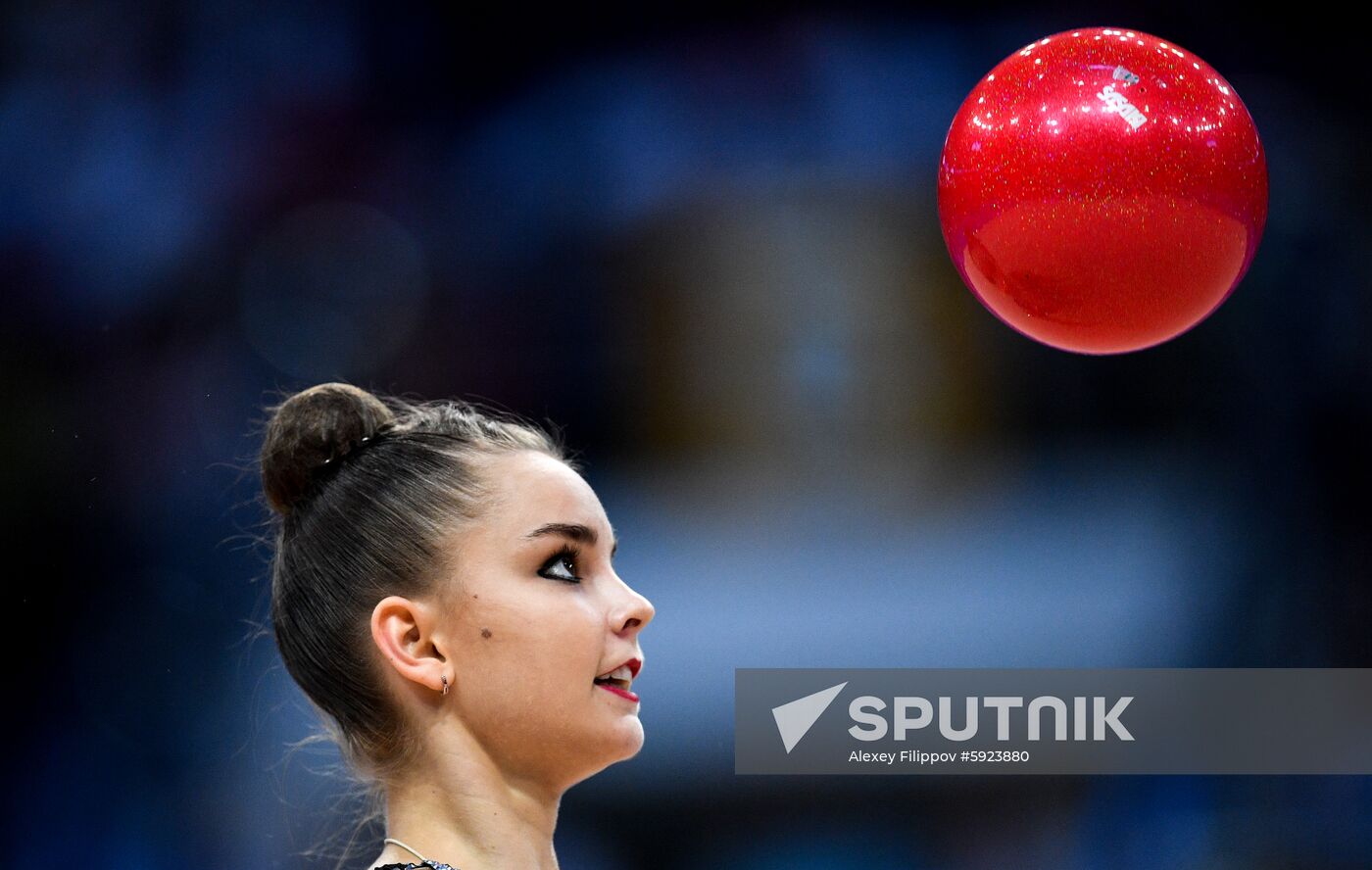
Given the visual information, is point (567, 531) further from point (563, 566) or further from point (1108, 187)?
point (1108, 187)

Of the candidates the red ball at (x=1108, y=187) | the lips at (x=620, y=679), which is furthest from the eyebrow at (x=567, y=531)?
the red ball at (x=1108, y=187)

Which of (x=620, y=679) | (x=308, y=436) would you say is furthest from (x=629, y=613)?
(x=308, y=436)

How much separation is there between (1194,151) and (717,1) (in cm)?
140

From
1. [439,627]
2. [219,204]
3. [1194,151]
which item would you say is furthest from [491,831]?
[219,204]

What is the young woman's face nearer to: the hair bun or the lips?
the lips

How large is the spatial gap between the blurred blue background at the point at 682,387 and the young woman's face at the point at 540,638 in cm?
111

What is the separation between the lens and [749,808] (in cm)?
250

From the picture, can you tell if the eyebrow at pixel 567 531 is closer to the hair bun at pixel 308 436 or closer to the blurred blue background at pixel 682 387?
the hair bun at pixel 308 436

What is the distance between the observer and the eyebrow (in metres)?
1.42

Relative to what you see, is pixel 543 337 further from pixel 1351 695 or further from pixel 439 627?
pixel 1351 695

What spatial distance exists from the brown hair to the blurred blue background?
101 centimetres

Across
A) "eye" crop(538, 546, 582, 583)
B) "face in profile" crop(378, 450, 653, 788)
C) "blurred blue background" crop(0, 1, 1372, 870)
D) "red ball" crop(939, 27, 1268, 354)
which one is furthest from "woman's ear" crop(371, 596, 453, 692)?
"blurred blue background" crop(0, 1, 1372, 870)

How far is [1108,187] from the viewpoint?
4.62ft

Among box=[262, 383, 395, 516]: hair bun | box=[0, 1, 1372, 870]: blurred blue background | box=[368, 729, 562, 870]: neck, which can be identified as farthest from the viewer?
box=[0, 1, 1372, 870]: blurred blue background
